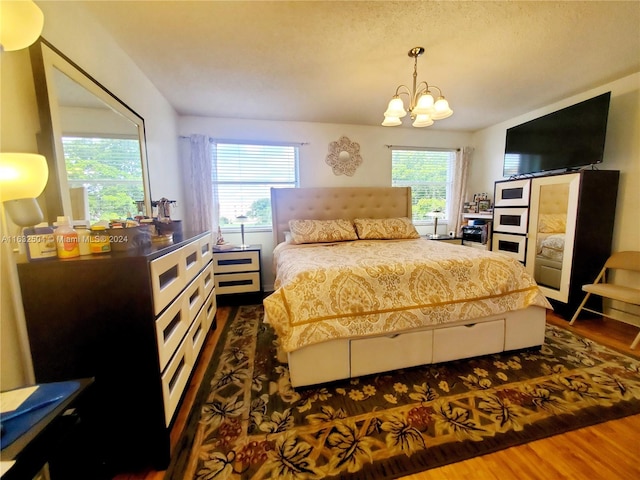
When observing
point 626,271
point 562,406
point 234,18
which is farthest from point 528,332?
point 234,18

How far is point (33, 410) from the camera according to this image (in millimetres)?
637

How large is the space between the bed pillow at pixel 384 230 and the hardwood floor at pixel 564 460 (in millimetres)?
2057

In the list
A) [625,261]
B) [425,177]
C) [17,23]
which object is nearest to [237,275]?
[17,23]

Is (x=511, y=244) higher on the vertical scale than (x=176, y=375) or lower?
higher

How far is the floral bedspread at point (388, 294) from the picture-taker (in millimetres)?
1494

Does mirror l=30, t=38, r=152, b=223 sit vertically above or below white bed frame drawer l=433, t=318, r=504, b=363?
above

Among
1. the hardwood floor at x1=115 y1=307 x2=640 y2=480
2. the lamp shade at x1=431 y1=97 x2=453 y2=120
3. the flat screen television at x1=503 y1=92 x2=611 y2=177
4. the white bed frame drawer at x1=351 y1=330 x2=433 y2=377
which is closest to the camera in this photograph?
the hardwood floor at x1=115 y1=307 x2=640 y2=480

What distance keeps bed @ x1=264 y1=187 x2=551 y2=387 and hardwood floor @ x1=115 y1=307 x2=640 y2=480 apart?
Answer: 1.97 ft

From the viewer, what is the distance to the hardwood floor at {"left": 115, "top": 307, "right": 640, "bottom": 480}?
3.49 ft

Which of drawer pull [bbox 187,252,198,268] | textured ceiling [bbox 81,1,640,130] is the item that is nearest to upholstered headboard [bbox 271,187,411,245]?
textured ceiling [bbox 81,1,640,130]

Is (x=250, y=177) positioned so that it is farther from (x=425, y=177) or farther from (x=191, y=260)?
(x=425, y=177)

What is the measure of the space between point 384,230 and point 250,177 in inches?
75.4

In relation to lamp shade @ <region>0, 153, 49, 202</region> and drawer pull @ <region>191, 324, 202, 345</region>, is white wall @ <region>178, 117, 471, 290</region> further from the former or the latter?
lamp shade @ <region>0, 153, 49, 202</region>

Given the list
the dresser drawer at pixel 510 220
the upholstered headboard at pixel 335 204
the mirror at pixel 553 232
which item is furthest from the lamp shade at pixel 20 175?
the dresser drawer at pixel 510 220
